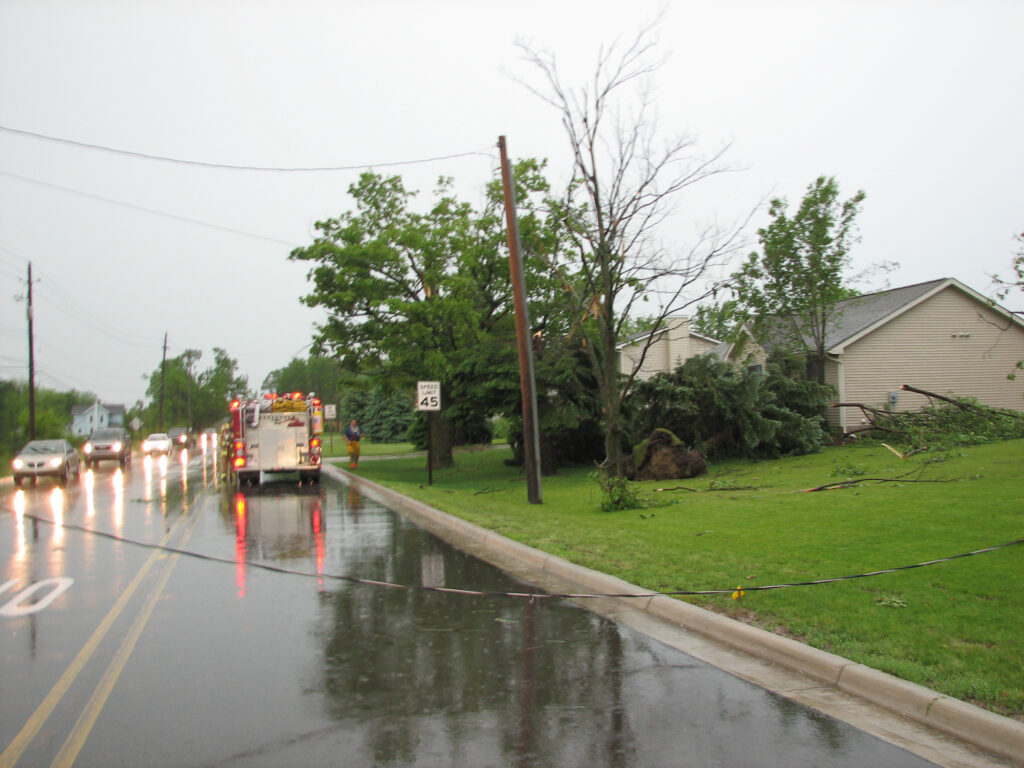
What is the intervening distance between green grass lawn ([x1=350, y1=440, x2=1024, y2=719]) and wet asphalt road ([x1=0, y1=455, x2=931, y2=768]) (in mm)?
1043

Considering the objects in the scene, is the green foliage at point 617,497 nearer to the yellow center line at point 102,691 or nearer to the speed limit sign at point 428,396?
the speed limit sign at point 428,396

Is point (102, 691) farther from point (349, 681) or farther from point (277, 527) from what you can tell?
point (277, 527)

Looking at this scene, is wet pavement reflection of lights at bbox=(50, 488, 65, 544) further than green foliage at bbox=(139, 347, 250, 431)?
No

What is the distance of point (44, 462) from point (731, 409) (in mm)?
21609

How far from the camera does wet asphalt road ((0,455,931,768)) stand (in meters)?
4.54

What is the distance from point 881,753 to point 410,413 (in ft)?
195

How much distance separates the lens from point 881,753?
14.5ft

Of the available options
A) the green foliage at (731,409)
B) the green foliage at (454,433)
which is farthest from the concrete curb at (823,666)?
the green foliage at (454,433)

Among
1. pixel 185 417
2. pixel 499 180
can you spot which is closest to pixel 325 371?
pixel 185 417

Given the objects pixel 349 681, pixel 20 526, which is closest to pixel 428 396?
pixel 20 526


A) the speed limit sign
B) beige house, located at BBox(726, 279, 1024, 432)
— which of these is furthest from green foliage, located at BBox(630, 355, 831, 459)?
the speed limit sign

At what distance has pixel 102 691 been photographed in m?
5.56

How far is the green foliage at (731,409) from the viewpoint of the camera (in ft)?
77.0

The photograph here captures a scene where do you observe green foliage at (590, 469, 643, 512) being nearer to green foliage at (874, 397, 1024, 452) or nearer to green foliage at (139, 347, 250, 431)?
green foliage at (874, 397, 1024, 452)
